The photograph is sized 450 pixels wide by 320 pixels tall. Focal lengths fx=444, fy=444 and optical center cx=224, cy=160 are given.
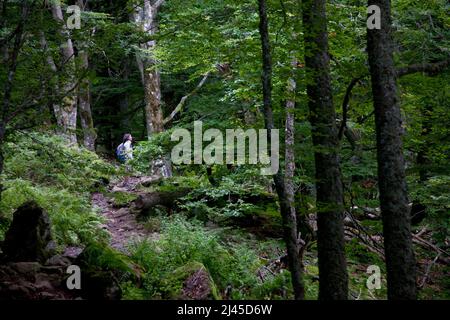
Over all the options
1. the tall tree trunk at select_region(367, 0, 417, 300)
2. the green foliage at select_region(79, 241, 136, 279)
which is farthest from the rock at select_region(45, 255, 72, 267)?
the tall tree trunk at select_region(367, 0, 417, 300)

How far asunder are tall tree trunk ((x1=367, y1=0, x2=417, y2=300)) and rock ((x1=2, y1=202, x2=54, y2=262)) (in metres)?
5.40

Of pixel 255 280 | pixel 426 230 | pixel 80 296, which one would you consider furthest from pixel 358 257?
pixel 80 296

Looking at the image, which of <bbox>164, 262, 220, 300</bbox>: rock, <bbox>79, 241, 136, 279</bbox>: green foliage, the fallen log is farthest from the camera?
the fallen log

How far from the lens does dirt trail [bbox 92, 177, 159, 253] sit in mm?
9832

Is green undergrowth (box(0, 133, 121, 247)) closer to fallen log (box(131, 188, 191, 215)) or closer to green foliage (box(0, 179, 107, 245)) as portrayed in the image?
green foliage (box(0, 179, 107, 245))

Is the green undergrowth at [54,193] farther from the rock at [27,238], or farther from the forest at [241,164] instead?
the rock at [27,238]

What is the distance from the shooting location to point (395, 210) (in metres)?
6.05

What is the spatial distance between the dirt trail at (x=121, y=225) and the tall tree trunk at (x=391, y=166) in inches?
205

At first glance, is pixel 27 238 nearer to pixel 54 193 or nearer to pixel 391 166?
pixel 54 193

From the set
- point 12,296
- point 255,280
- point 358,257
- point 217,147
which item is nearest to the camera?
point 12,296

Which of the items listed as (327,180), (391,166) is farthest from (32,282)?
(391,166)

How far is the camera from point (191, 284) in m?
7.33
